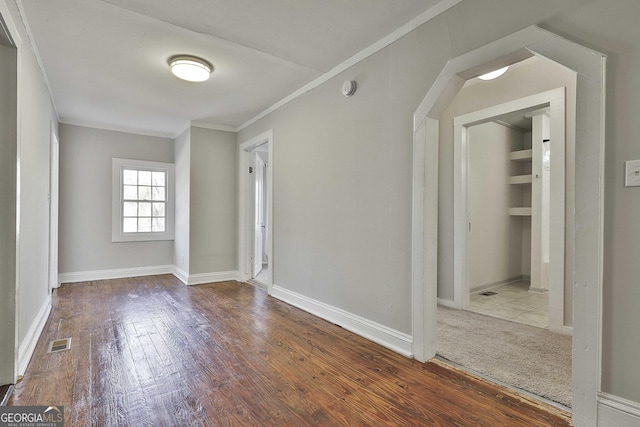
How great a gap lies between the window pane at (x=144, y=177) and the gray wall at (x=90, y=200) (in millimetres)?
258

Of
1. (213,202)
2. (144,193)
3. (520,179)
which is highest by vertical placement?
(520,179)

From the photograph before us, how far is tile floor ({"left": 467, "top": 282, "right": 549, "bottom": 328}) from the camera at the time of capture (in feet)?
11.2

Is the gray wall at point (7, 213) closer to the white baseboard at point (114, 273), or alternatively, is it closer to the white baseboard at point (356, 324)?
the white baseboard at point (356, 324)

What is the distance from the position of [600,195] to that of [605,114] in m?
0.39

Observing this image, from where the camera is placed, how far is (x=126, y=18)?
2.38 meters

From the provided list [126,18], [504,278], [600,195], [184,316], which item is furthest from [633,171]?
[504,278]

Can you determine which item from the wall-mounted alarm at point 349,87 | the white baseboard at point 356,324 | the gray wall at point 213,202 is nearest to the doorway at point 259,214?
the gray wall at point 213,202

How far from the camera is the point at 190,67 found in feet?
9.90

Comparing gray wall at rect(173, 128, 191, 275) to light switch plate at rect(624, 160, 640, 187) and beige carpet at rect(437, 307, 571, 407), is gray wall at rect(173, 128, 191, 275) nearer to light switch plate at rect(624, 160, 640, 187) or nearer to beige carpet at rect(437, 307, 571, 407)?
beige carpet at rect(437, 307, 571, 407)

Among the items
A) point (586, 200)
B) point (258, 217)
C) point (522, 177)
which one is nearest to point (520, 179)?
point (522, 177)

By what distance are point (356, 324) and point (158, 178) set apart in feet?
15.0

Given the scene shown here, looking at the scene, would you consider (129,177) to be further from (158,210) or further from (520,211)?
(520,211)

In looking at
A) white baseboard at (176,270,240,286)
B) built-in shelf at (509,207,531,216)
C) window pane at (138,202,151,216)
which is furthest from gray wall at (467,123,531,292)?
window pane at (138,202,151,216)

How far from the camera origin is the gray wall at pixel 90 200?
5.08 m
